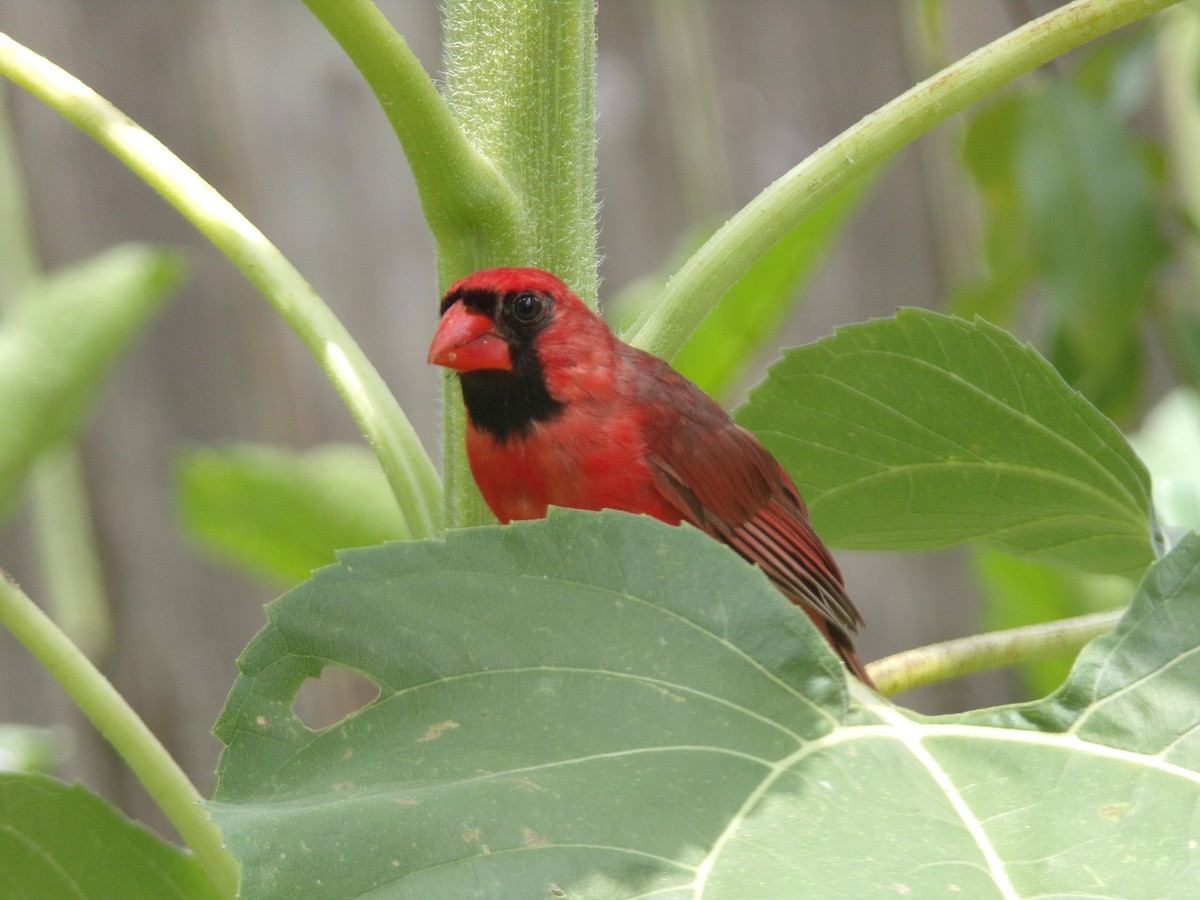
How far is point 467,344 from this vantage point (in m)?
1.97

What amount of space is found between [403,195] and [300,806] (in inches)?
124

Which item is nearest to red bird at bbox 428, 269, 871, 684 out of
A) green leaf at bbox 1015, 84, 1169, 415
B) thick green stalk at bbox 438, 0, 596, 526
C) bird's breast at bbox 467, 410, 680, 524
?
bird's breast at bbox 467, 410, 680, 524

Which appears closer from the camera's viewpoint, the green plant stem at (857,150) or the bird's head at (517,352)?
the green plant stem at (857,150)

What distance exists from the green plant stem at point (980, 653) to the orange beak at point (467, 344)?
590mm

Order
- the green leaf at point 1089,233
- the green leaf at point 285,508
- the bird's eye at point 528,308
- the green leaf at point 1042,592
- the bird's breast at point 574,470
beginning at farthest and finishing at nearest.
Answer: the green leaf at point 1089,233, the green leaf at point 1042,592, the green leaf at point 285,508, the bird's breast at point 574,470, the bird's eye at point 528,308

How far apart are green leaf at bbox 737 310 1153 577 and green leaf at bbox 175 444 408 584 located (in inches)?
43.9

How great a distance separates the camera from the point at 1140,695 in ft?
3.46

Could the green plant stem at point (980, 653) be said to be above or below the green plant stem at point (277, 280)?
below

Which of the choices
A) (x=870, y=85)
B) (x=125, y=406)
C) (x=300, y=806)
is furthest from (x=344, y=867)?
(x=870, y=85)

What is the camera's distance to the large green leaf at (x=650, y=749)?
898mm

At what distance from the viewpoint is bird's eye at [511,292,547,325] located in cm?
170

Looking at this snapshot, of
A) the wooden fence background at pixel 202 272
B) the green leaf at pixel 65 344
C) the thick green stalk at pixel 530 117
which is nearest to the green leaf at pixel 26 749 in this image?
the green leaf at pixel 65 344

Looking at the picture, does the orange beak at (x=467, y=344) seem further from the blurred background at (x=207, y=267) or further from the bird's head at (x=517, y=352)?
the blurred background at (x=207, y=267)

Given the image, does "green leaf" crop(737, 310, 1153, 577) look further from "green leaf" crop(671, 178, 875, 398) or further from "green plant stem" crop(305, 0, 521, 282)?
"green leaf" crop(671, 178, 875, 398)
